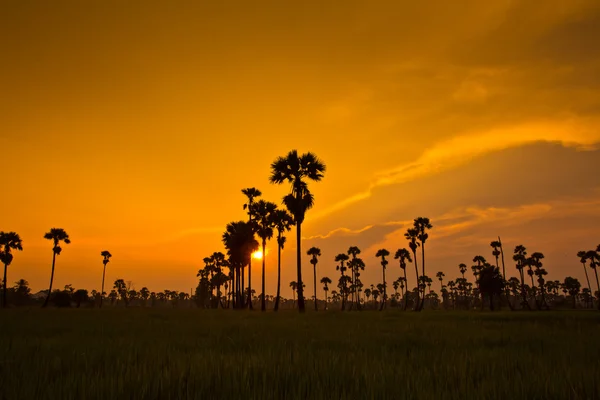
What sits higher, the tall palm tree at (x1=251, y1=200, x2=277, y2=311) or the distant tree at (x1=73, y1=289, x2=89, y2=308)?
the tall palm tree at (x1=251, y1=200, x2=277, y2=311)

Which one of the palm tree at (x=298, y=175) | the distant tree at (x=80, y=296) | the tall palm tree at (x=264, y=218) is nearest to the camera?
the palm tree at (x=298, y=175)

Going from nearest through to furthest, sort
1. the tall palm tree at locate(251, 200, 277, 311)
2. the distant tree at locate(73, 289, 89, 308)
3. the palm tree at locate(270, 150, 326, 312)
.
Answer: the palm tree at locate(270, 150, 326, 312)
the tall palm tree at locate(251, 200, 277, 311)
the distant tree at locate(73, 289, 89, 308)

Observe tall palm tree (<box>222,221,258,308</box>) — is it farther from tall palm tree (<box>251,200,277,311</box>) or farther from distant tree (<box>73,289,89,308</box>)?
distant tree (<box>73,289,89,308</box>)

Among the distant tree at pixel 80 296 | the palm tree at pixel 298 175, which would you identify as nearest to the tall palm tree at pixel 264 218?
the palm tree at pixel 298 175

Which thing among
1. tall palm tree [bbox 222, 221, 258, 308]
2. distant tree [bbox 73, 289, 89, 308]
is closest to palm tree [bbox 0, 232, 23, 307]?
distant tree [bbox 73, 289, 89, 308]

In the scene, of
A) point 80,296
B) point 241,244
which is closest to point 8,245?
point 80,296

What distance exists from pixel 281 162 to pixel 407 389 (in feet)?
116

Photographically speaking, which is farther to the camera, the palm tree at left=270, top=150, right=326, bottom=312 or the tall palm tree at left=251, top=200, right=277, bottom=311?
the tall palm tree at left=251, top=200, right=277, bottom=311

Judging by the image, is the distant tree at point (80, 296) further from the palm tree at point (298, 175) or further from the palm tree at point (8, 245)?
the palm tree at point (298, 175)

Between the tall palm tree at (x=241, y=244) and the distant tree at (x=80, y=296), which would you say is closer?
the tall palm tree at (x=241, y=244)

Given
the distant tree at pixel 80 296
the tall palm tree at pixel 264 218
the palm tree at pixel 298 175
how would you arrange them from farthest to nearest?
the distant tree at pixel 80 296 < the tall palm tree at pixel 264 218 < the palm tree at pixel 298 175

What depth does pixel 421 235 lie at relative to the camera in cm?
9544


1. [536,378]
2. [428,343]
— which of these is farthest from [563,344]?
[536,378]

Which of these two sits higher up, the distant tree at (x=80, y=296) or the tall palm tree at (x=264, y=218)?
the tall palm tree at (x=264, y=218)
